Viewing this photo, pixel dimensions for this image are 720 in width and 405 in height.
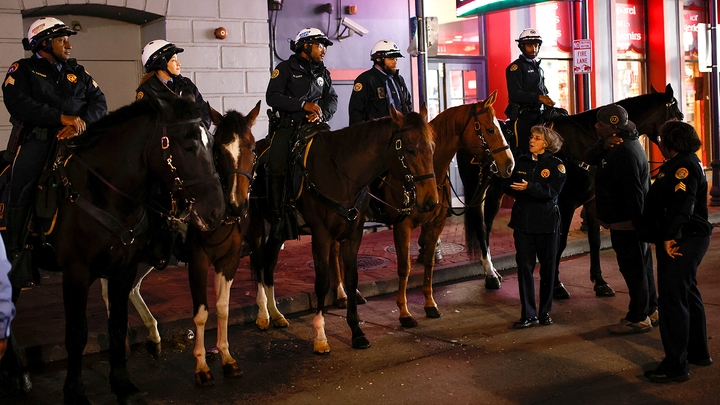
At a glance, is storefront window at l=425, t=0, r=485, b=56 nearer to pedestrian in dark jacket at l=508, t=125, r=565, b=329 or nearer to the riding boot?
pedestrian in dark jacket at l=508, t=125, r=565, b=329

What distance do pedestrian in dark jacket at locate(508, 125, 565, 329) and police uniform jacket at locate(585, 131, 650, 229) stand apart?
478 mm

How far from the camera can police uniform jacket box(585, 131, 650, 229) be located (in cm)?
613

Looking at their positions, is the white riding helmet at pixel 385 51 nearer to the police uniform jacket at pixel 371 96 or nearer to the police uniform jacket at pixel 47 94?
the police uniform jacket at pixel 371 96

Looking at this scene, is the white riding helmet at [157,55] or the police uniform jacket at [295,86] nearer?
the white riding helmet at [157,55]

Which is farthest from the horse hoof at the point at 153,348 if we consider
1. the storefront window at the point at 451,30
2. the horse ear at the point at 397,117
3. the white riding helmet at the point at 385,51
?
the storefront window at the point at 451,30

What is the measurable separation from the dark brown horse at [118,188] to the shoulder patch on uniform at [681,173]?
3443 mm

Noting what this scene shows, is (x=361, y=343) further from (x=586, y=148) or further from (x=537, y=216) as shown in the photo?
(x=586, y=148)

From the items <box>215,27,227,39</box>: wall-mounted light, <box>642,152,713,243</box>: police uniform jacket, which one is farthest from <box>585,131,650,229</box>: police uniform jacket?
<box>215,27,227,39</box>: wall-mounted light

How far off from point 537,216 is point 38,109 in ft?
15.4

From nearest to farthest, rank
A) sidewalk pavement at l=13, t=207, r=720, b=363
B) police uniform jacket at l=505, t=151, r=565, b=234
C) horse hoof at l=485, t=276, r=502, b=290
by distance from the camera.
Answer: sidewalk pavement at l=13, t=207, r=720, b=363 → police uniform jacket at l=505, t=151, r=565, b=234 → horse hoof at l=485, t=276, r=502, b=290

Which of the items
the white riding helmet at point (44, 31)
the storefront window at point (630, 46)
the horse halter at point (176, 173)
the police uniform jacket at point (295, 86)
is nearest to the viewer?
the horse halter at point (176, 173)

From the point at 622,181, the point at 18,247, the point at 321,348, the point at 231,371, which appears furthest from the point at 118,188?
the point at 622,181

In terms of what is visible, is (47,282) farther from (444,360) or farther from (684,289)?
(684,289)

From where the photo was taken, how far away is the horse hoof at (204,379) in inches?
208
